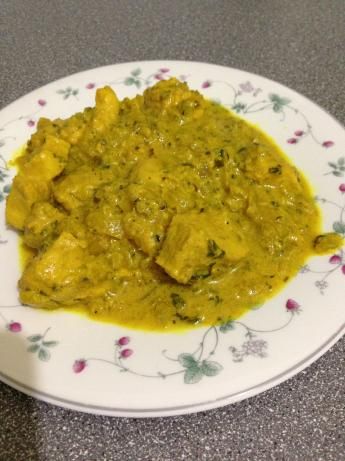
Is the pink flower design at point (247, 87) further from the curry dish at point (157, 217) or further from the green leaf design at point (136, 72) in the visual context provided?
the green leaf design at point (136, 72)

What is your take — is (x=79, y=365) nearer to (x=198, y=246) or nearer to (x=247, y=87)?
(x=198, y=246)

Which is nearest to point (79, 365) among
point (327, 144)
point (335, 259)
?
point (335, 259)

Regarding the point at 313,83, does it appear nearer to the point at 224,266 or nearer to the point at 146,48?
the point at 146,48

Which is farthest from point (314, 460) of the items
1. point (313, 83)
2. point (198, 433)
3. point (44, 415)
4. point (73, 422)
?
point (313, 83)

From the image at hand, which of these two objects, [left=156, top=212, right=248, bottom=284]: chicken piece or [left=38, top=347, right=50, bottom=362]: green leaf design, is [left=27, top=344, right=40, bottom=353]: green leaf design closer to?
[left=38, top=347, right=50, bottom=362]: green leaf design

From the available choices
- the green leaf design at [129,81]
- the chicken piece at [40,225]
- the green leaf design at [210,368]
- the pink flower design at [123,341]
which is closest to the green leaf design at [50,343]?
the pink flower design at [123,341]

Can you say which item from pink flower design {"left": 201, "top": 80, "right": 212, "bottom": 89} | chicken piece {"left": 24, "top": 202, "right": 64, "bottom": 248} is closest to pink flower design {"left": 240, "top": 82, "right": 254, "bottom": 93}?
pink flower design {"left": 201, "top": 80, "right": 212, "bottom": 89}
